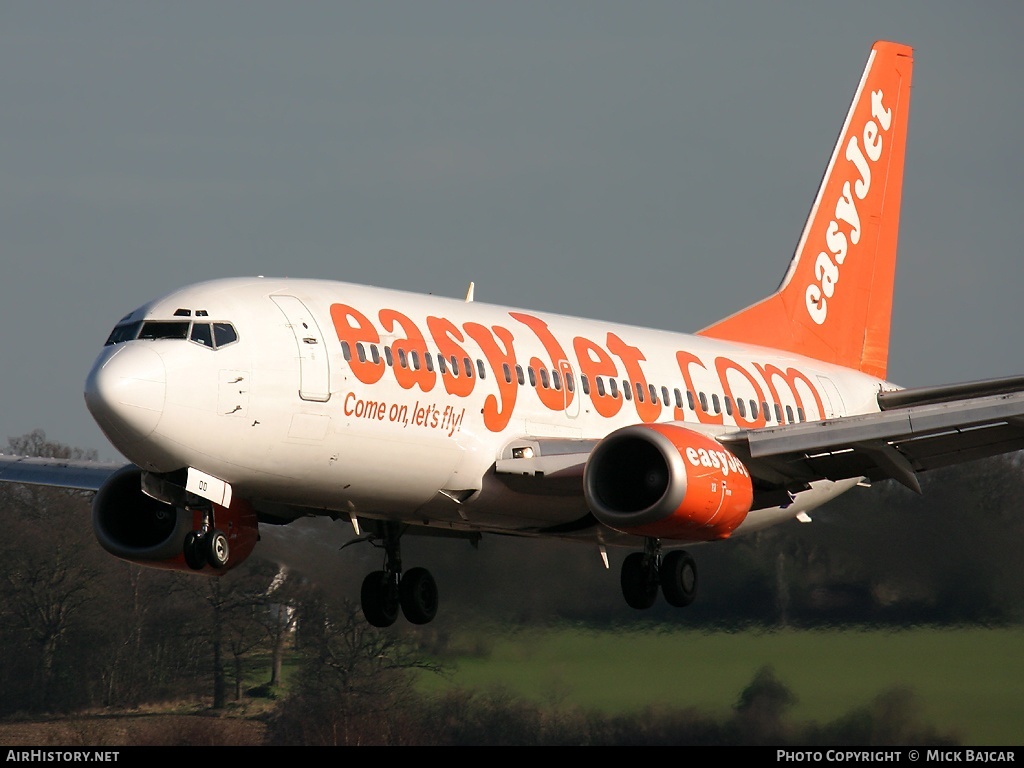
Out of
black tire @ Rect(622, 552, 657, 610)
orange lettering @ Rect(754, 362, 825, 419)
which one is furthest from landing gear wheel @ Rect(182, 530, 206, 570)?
orange lettering @ Rect(754, 362, 825, 419)

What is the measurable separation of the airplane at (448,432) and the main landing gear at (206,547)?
29 mm

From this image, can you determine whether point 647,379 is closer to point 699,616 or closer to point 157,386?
point 699,616

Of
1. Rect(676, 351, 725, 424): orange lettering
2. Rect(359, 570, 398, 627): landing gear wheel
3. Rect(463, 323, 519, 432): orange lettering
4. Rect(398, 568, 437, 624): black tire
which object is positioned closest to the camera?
Rect(463, 323, 519, 432): orange lettering

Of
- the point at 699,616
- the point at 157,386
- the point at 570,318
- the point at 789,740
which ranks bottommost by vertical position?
the point at 789,740

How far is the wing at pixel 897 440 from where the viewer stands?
83.1 feet

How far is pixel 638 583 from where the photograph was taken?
28328mm

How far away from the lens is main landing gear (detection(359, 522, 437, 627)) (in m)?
29.1

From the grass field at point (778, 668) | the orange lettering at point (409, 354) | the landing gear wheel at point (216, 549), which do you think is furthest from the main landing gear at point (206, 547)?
the grass field at point (778, 668)

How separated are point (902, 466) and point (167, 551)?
10.9 meters

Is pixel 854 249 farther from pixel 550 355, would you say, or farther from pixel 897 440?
pixel 550 355

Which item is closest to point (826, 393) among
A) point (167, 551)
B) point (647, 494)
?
point (647, 494)

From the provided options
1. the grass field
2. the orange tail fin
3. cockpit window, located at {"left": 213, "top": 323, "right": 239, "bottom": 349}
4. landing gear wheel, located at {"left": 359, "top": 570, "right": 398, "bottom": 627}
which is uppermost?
the orange tail fin

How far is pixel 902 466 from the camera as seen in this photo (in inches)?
1063

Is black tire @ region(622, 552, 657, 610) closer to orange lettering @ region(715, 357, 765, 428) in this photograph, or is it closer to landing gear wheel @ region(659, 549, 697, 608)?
landing gear wheel @ region(659, 549, 697, 608)
